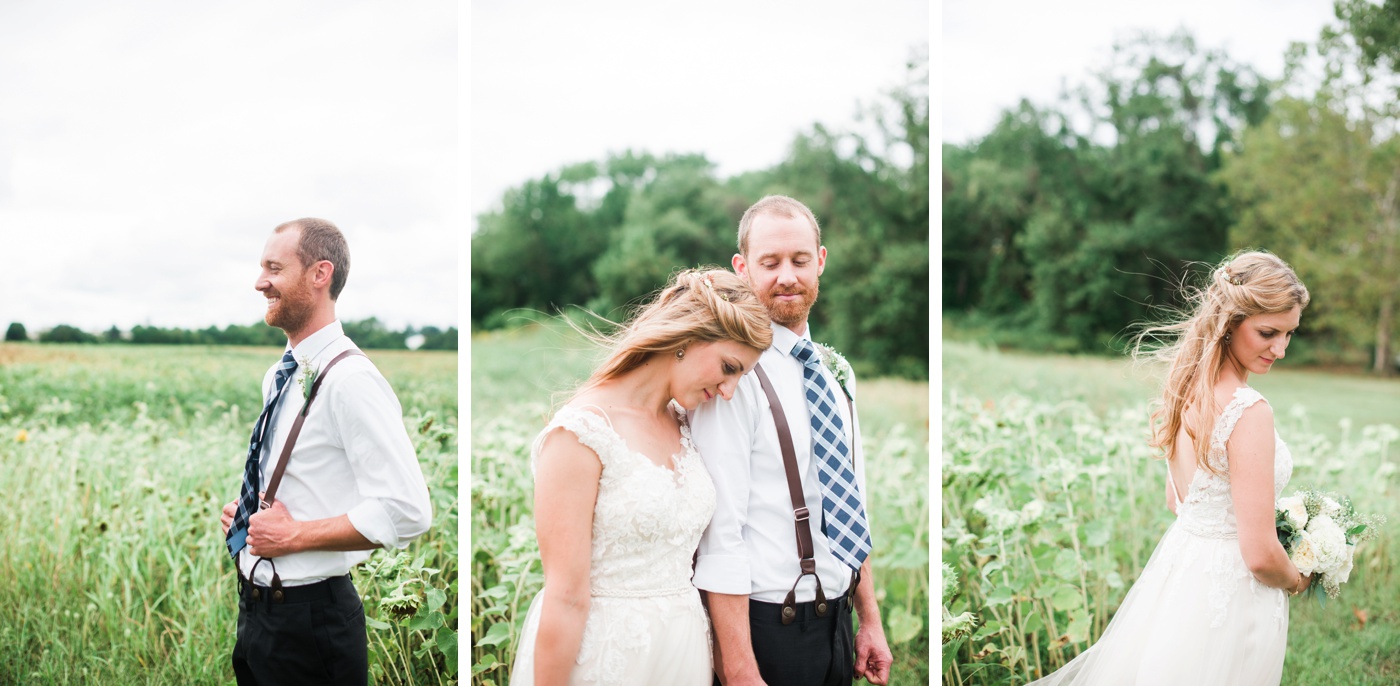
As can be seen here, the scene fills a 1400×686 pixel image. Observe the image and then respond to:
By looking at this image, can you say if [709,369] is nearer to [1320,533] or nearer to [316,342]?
[316,342]

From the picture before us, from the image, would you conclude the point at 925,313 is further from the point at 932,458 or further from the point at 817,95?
the point at 932,458

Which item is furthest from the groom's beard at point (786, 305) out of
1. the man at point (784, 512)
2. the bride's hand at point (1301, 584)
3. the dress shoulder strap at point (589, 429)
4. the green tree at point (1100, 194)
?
the green tree at point (1100, 194)

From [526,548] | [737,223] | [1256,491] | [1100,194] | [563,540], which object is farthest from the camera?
[737,223]

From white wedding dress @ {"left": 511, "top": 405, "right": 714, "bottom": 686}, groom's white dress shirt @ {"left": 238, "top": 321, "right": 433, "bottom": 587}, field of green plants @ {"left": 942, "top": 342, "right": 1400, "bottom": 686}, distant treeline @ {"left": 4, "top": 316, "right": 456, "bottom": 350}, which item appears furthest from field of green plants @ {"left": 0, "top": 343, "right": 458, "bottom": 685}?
field of green plants @ {"left": 942, "top": 342, "right": 1400, "bottom": 686}

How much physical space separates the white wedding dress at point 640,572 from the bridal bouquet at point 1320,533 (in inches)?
58.3

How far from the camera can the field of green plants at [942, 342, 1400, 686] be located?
286 cm

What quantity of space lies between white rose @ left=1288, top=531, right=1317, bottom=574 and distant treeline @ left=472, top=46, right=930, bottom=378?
22.0 ft

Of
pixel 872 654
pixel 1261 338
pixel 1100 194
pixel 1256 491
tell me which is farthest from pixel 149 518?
pixel 1100 194

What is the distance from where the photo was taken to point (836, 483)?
2010 millimetres

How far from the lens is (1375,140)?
462 centimetres

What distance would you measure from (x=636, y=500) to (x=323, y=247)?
118 centimetres

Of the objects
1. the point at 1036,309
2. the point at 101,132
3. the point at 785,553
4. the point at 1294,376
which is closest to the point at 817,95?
the point at 1036,309

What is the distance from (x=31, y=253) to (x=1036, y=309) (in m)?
6.63

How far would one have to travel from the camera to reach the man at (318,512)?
6.92ft
